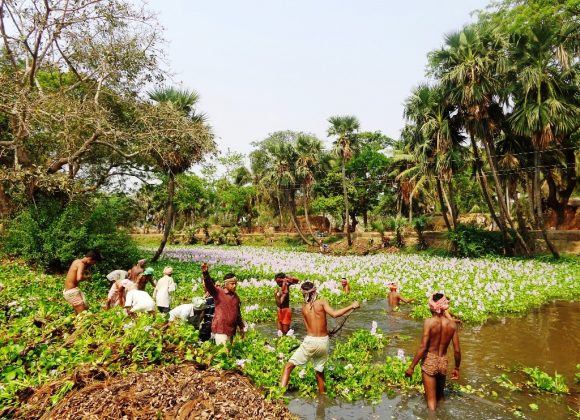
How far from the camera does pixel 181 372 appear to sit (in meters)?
4.71

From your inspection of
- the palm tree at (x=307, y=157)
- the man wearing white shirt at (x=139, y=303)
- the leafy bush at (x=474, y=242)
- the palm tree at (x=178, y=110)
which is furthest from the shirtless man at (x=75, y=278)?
the palm tree at (x=307, y=157)

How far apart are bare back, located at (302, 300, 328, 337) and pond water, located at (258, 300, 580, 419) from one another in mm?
1145

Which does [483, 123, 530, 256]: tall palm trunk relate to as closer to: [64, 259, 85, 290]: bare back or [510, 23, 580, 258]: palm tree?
[510, 23, 580, 258]: palm tree

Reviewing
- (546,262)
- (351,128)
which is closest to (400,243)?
(351,128)

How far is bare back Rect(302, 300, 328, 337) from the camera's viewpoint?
636cm

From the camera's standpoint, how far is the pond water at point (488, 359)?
6.30 meters

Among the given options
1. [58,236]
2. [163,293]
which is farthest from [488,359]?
[58,236]

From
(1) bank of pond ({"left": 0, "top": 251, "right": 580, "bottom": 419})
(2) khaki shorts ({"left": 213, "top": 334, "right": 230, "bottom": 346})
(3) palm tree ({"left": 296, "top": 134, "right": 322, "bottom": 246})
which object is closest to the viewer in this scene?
(1) bank of pond ({"left": 0, "top": 251, "right": 580, "bottom": 419})

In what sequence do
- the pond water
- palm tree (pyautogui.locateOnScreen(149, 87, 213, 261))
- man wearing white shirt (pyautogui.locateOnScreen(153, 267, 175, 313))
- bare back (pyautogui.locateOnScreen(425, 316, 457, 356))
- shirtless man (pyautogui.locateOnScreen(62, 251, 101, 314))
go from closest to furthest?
bare back (pyautogui.locateOnScreen(425, 316, 457, 356))
the pond water
shirtless man (pyautogui.locateOnScreen(62, 251, 101, 314))
man wearing white shirt (pyautogui.locateOnScreen(153, 267, 175, 313))
palm tree (pyautogui.locateOnScreen(149, 87, 213, 261))

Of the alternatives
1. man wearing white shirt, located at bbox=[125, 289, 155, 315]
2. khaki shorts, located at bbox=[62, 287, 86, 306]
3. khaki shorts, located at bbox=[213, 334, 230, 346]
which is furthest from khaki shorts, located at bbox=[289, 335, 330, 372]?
khaki shorts, located at bbox=[62, 287, 86, 306]

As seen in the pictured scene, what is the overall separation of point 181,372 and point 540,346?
876 centimetres

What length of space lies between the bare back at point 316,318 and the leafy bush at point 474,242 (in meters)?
23.5

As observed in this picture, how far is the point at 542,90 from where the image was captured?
2388 cm

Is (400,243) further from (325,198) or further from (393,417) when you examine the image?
(393,417)
